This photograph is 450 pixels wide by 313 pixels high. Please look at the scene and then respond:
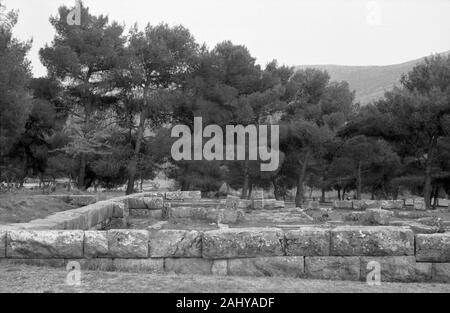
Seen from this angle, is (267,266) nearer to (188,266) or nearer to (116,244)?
(188,266)

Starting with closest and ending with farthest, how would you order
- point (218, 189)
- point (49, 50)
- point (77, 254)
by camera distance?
point (77, 254)
point (49, 50)
point (218, 189)

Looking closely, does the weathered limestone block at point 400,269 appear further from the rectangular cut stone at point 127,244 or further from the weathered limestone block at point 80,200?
the weathered limestone block at point 80,200

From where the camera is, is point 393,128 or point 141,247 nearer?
point 141,247

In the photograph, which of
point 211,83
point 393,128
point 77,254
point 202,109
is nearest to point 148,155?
point 202,109

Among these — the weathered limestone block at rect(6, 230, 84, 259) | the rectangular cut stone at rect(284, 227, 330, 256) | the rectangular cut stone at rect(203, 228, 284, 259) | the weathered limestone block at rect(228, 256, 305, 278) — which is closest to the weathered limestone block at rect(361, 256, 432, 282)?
the rectangular cut stone at rect(284, 227, 330, 256)

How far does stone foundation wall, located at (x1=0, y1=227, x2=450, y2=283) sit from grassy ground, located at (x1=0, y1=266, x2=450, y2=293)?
334 mm

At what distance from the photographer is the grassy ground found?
4992mm

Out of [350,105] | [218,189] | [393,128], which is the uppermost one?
[350,105]

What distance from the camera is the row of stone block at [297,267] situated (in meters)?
6.19

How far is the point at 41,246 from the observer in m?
6.16

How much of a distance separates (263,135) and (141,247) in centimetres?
2453

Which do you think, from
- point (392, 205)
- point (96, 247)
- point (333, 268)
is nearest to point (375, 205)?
point (392, 205)

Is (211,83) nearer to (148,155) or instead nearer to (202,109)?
(202,109)
